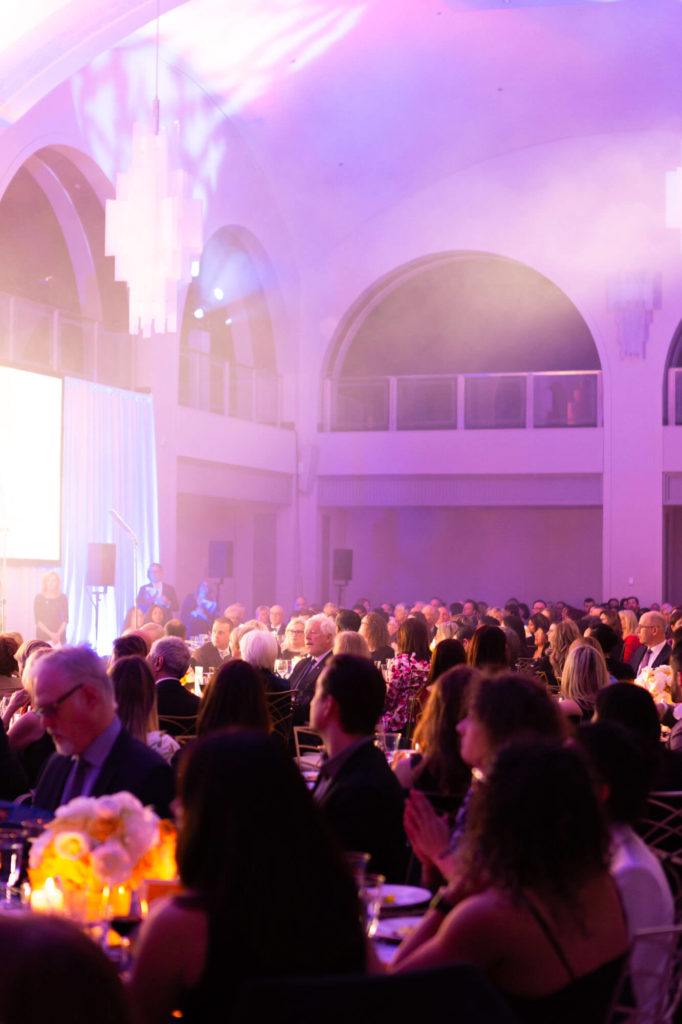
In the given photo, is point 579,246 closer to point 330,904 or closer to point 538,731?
point 538,731

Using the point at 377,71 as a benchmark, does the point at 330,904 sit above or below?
below

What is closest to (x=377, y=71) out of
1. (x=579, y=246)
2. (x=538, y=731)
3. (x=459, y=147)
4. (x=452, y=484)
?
(x=459, y=147)

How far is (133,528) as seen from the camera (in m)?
16.5

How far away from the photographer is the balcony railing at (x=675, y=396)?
2050 centimetres

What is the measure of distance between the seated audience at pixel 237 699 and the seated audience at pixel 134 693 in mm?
223

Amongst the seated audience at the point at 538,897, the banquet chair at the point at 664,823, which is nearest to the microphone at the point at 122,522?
the banquet chair at the point at 664,823

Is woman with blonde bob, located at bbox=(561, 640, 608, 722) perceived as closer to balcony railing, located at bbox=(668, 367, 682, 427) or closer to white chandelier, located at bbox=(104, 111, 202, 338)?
white chandelier, located at bbox=(104, 111, 202, 338)

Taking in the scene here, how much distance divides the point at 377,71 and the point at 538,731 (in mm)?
15466

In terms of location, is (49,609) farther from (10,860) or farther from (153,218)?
→ (10,860)

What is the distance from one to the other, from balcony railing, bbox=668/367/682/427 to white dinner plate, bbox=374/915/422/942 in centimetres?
1804

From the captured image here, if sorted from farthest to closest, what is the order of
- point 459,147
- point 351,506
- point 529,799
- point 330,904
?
point 351,506 < point 459,147 < point 529,799 < point 330,904

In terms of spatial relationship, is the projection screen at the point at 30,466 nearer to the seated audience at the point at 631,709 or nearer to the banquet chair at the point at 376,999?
the seated audience at the point at 631,709

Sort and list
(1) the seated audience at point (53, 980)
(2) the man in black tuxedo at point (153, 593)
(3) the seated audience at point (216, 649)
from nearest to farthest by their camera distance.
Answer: (1) the seated audience at point (53, 980) → (3) the seated audience at point (216, 649) → (2) the man in black tuxedo at point (153, 593)

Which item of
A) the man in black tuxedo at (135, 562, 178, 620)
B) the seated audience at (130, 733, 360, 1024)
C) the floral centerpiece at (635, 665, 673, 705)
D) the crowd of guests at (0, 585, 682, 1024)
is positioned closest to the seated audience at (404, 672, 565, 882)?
the crowd of guests at (0, 585, 682, 1024)
